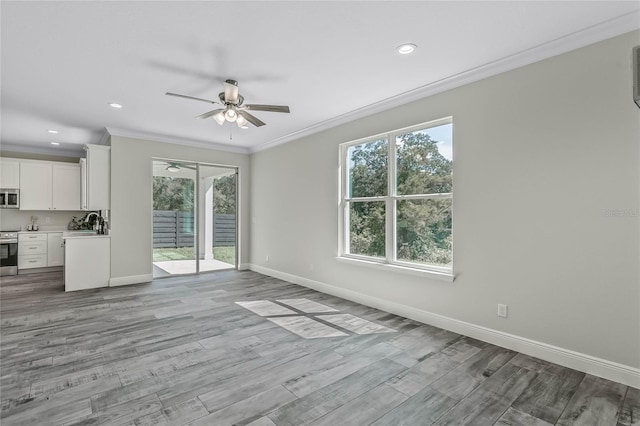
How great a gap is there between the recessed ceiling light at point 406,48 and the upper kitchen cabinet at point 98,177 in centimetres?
510

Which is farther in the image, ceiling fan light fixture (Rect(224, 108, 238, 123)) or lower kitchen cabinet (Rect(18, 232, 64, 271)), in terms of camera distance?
lower kitchen cabinet (Rect(18, 232, 64, 271))

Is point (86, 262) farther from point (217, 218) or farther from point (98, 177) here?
point (217, 218)

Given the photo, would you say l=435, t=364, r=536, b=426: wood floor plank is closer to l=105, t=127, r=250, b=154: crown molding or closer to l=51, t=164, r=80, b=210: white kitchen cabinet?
l=105, t=127, r=250, b=154: crown molding

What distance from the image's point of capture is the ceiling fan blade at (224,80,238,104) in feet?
10.8

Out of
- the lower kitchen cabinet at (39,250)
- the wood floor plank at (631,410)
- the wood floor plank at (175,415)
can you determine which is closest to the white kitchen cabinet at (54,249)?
the lower kitchen cabinet at (39,250)

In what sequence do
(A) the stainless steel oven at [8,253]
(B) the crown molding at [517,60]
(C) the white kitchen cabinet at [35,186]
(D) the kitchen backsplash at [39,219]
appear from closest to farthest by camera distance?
(B) the crown molding at [517,60], (A) the stainless steel oven at [8,253], (C) the white kitchen cabinet at [35,186], (D) the kitchen backsplash at [39,219]

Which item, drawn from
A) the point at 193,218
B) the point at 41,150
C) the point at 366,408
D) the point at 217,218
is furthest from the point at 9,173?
the point at 366,408

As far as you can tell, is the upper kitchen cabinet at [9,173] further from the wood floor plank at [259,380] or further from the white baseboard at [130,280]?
the wood floor plank at [259,380]

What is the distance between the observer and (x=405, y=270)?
12.5 ft

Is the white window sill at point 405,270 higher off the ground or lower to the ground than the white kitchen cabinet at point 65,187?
lower

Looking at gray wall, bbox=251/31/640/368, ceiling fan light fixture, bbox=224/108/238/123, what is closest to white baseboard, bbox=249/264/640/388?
gray wall, bbox=251/31/640/368

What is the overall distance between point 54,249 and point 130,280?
9.34 feet

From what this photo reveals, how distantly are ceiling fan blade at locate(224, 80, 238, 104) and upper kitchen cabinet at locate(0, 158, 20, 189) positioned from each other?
6282 mm

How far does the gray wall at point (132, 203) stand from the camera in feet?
18.0
